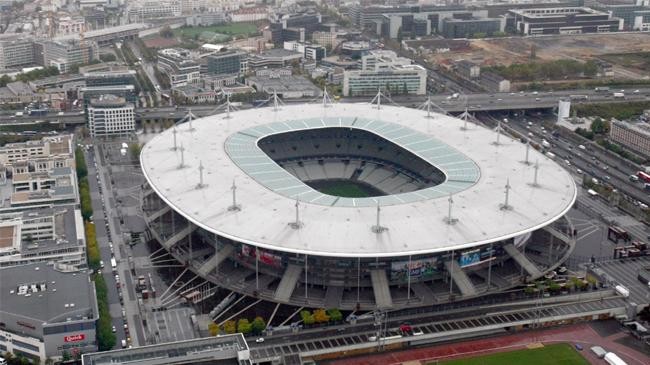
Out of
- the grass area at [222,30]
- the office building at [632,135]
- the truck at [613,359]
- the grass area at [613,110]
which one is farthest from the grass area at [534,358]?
the grass area at [222,30]

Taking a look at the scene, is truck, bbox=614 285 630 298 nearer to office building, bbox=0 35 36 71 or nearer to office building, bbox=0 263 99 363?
office building, bbox=0 263 99 363

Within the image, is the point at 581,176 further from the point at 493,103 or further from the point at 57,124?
the point at 57,124

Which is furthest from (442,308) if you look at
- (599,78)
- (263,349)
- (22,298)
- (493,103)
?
(599,78)

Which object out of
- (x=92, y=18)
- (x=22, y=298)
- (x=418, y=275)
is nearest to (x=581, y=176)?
(x=418, y=275)

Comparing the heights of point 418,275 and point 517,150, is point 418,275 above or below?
below

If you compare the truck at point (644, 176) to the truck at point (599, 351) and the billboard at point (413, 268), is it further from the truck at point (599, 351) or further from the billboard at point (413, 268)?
the billboard at point (413, 268)

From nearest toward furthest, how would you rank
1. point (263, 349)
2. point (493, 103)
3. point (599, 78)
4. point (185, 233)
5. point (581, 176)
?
1. point (263, 349)
2. point (185, 233)
3. point (581, 176)
4. point (493, 103)
5. point (599, 78)

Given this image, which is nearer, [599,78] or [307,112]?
[307,112]

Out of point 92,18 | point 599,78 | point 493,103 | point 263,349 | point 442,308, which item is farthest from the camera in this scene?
point 92,18
